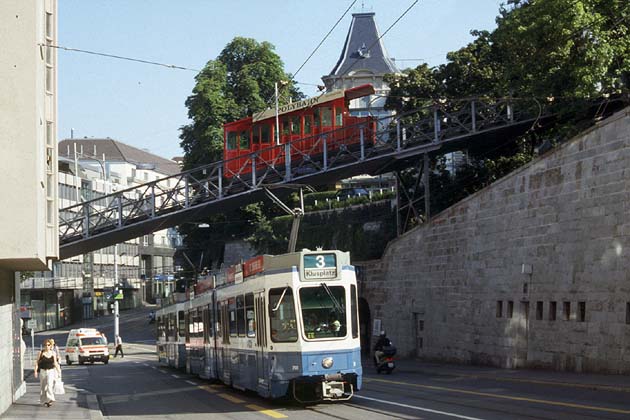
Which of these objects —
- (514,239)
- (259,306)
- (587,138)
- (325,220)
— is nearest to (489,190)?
(514,239)

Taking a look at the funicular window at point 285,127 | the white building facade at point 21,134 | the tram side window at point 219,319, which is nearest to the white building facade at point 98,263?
the funicular window at point 285,127

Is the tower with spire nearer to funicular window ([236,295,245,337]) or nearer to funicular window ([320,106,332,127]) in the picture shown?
funicular window ([320,106,332,127])

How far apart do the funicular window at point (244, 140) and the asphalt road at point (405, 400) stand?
63.3 ft

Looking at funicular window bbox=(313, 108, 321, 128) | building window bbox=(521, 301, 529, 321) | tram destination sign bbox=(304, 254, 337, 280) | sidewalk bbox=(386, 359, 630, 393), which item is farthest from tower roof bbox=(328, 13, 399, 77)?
tram destination sign bbox=(304, 254, 337, 280)

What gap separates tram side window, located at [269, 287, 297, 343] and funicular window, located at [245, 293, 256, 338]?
134cm

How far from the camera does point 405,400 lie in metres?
21.0

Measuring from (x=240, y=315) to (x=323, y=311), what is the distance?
354 cm

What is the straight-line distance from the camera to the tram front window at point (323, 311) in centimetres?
2033

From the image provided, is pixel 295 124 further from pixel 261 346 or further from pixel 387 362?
pixel 261 346

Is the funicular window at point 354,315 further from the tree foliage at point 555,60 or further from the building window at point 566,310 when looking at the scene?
the tree foliage at point 555,60

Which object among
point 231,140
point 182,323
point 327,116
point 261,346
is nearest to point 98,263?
point 231,140

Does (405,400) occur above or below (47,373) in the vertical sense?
below

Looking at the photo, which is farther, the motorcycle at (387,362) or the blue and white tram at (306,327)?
the motorcycle at (387,362)

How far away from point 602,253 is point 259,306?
1085 centimetres
